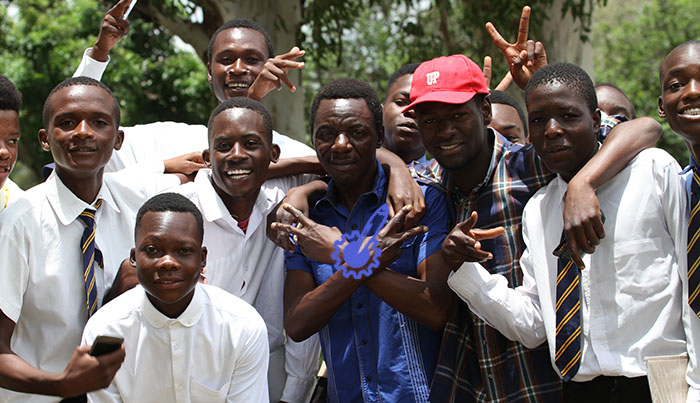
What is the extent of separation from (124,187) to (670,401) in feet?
8.10

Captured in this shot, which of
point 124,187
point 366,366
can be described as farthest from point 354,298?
point 124,187

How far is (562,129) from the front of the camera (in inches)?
113

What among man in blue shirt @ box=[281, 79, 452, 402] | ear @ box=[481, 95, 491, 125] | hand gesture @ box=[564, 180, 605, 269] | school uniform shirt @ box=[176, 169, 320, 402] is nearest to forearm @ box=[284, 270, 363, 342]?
man in blue shirt @ box=[281, 79, 452, 402]

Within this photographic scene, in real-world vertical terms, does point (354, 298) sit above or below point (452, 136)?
below

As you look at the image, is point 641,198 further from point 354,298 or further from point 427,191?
point 354,298

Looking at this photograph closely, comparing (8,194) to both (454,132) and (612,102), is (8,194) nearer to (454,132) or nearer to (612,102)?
(454,132)

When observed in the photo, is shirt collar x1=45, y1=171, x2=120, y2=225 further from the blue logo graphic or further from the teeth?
the teeth

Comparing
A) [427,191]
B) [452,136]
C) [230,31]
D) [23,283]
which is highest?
[230,31]

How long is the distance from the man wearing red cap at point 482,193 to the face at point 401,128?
27.8 inches

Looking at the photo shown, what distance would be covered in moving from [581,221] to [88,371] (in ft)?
6.09

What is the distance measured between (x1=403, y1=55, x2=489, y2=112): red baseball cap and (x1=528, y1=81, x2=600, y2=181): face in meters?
0.30

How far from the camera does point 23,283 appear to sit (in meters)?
2.86

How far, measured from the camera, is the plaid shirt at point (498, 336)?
9.58ft

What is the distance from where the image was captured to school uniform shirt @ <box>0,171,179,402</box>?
9.43 ft
